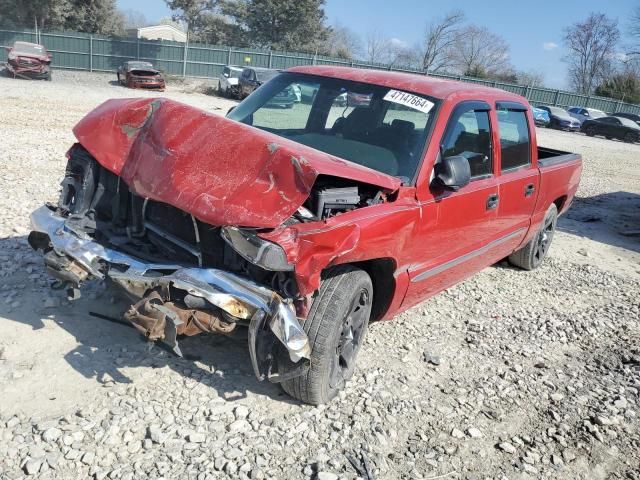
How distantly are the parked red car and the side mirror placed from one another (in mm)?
27818

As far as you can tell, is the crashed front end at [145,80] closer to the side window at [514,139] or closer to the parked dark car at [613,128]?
the parked dark car at [613,128]

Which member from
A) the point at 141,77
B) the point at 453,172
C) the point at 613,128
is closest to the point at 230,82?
the point at 141,77

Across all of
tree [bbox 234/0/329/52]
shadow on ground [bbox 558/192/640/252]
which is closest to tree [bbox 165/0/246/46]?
tree [bbox 234/0/329/52]

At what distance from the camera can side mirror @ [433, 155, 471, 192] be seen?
3660 mm

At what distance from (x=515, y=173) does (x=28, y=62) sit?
2735 cm

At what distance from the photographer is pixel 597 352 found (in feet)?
15.4

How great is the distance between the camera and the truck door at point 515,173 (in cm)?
475

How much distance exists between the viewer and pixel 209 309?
9.50 ft

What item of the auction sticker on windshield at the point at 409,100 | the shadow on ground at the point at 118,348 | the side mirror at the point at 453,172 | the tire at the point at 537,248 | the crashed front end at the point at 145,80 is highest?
the auction sticker on windshield at the point at 409,100

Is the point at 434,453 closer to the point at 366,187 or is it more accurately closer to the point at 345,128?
the point at 366,187

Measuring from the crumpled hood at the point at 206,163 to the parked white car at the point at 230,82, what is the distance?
2564 cm

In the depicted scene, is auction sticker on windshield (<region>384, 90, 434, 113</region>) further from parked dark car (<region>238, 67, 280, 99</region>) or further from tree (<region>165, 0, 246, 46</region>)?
tree (<region>165, 0, 246, 46</region>)

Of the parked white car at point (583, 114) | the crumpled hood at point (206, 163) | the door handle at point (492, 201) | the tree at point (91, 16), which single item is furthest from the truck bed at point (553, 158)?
the tree at point (91, 16)

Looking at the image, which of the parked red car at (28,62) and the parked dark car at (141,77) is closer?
the parked red car at (28,62)
